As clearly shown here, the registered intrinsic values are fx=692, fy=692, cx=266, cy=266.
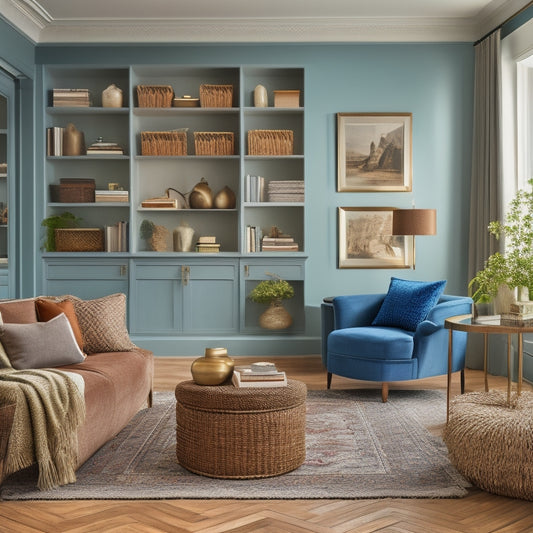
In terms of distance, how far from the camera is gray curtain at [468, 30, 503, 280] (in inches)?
227

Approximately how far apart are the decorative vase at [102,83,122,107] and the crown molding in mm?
428

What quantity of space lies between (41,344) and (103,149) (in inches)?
129

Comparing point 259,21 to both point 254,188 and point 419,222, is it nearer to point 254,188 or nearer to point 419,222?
point 254,188

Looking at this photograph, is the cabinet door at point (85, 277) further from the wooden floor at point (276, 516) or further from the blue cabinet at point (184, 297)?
the wooden floor at point (276, 516)

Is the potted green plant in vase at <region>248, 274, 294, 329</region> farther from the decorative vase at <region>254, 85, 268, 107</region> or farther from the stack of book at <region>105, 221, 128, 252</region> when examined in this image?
the decorative vase at <region>254, 85, 268, 107</region>

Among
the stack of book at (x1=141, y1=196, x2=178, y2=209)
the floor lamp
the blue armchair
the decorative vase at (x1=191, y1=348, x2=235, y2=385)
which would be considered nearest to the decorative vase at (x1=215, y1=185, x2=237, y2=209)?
the stack of book at (x1=141, y1=196, x2=178, y2=209)

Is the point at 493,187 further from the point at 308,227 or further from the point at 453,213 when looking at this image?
the point at 308,227

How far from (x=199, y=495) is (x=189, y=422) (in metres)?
0.37

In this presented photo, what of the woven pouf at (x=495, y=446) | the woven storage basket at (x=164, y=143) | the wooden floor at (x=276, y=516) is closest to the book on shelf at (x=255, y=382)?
the wooden floor at (x=276, y=516)

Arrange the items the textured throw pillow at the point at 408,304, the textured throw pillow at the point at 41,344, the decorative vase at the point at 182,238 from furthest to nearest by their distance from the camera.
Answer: the decorative vase at the point at 182,238 → the textured throw pillow at the point at 408,304 → the textured throw pillow at the point at 41,344

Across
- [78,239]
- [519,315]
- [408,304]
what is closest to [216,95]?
[78,239]

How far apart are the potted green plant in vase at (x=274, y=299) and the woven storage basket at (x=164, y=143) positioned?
1438 mm

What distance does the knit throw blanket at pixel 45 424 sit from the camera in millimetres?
2877

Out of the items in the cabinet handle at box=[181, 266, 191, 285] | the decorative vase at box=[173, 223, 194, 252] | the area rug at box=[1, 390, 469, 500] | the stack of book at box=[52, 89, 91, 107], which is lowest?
the area rug at box=[1, 390, 469, 500]
